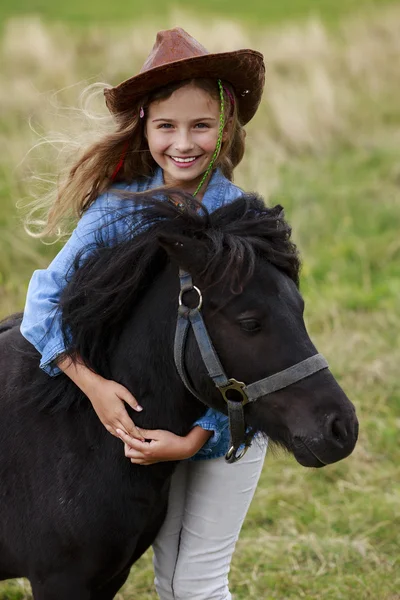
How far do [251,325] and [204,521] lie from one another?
0.91 m

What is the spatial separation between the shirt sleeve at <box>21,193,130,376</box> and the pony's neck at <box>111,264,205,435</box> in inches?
7.3

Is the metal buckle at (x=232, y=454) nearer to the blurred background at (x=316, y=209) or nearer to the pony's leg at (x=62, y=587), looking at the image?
the pony's leg at (x=62, y=587)

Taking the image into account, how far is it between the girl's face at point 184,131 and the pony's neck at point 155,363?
42 cm

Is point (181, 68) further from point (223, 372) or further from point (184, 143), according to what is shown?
point (223, 372)

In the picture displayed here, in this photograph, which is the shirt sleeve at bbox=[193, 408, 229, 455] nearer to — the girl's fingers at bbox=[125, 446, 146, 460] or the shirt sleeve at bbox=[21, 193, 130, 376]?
the girl's fingers at bbox=[125, 446, 146, 460]

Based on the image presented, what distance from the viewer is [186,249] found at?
2.38m

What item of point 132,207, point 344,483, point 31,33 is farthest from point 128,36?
point 132,207

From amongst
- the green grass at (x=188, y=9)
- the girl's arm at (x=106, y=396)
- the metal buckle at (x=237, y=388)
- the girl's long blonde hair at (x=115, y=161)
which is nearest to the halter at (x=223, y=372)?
the metal buckle at (x=237, y=388)

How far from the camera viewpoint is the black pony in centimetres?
234

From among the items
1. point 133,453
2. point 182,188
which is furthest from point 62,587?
point 182,188

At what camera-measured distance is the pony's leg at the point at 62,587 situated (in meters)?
2.55

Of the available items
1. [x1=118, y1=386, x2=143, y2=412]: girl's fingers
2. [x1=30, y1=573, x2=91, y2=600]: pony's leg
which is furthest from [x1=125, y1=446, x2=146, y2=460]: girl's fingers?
[x1=30, y1=573, x2=91, y2=600]: pony's leg

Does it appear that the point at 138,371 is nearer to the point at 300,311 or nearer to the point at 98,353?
the point at 98,353

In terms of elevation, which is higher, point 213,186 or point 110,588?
point 213,186
